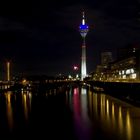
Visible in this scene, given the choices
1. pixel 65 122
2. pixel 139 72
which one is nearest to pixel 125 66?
pixel 139 72

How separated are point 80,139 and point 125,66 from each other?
488 feet

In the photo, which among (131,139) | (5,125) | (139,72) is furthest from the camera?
(139,72)

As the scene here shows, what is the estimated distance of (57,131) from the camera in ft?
78.9

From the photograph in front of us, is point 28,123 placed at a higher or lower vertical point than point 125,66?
lower

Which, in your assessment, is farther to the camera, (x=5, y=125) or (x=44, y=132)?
(x=5, y=125)

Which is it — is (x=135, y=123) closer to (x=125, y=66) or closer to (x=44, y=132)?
(x=44, y=132)

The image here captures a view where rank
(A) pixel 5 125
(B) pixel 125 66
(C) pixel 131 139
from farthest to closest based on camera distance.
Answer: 1. (B) pixel 125 66
2. (A) pixel 5 125
3. (C) pixel 131 139

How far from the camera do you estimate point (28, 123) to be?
94.1 ft

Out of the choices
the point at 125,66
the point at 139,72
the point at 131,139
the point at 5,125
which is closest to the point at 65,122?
the point at 5,125

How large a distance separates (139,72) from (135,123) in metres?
105

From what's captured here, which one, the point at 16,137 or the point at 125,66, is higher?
the point at 125,66

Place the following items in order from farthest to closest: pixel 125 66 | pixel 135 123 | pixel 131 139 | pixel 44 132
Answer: pixel 125 66, pixel 135 123, pixel 44 132, pixel 131 139

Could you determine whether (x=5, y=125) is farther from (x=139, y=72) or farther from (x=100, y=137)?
(x=139, y=72)

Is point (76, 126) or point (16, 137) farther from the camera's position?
point (76, 126)
